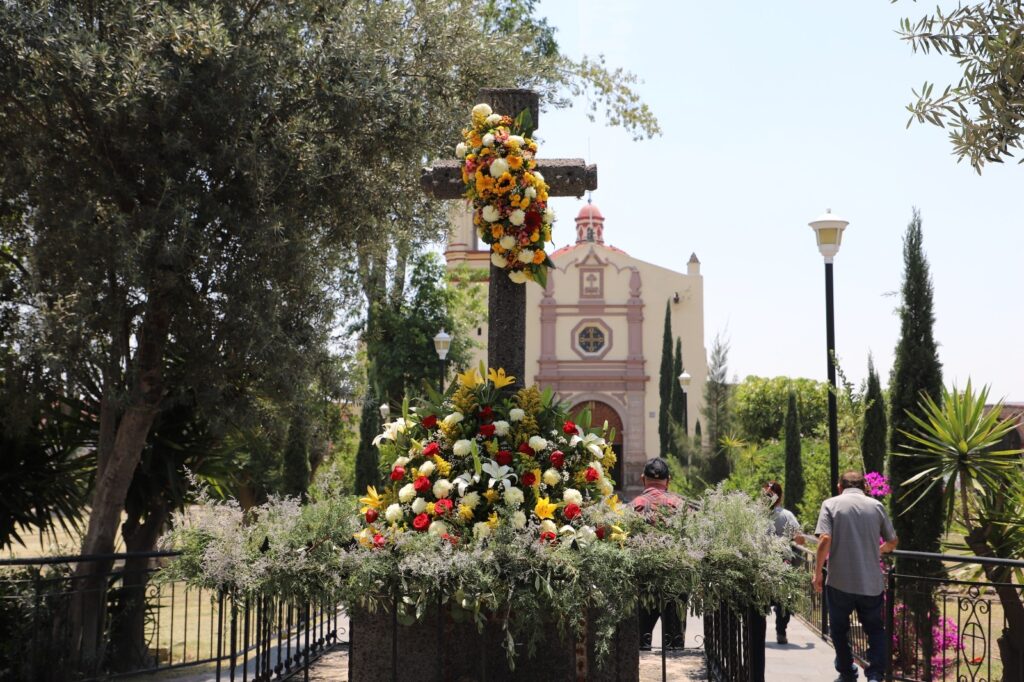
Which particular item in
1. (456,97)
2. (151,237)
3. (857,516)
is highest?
(456,97)

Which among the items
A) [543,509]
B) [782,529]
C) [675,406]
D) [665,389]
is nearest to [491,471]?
[543,509]

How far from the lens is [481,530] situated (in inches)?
201

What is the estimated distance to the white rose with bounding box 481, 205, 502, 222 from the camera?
19.5 feet

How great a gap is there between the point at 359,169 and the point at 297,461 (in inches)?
436

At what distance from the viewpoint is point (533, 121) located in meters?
6.38

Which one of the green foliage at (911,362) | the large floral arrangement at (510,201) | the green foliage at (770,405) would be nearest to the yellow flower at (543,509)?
the large floral arrangement at (510,201)

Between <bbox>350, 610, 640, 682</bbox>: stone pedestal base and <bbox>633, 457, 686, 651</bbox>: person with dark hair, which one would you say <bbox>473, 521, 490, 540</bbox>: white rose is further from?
<bbox>633, 457, 686, 651</bbox>: person with dark hair

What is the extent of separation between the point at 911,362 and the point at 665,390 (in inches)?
1107

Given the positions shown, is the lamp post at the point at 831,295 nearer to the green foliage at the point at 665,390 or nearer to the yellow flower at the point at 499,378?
the yellow flower at the point at 499,378

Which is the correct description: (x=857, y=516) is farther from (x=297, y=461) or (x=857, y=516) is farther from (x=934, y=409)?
(x=297, y=461)

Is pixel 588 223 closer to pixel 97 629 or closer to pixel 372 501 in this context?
pixel 97 629

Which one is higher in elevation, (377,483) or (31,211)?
(31,211)

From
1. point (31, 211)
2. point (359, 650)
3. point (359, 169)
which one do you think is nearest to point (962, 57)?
point (359, 650)

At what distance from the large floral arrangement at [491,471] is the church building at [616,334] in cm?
3495
